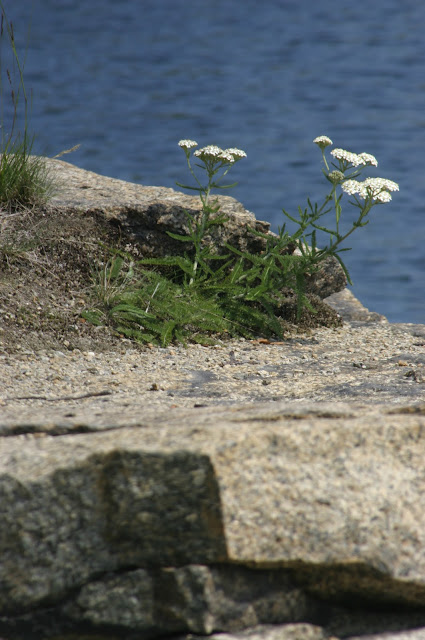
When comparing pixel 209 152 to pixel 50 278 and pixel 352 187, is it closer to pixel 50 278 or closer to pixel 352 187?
pixel 352 187

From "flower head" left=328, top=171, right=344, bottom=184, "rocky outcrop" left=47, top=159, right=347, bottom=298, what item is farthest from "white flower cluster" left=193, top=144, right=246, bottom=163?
"flower head" left=328, top=171, right=344, bottom=184

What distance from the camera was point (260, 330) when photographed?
4.26m

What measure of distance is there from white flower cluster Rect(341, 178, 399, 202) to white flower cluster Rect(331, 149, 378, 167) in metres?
0.13

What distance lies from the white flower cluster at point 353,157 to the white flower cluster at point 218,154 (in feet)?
1.87

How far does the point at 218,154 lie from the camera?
13.9ft

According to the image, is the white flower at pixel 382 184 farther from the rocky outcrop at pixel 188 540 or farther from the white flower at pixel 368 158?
the rocky outcrop at pixel 188 540

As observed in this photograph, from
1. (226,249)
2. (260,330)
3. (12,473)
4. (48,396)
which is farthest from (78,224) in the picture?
(12,473)

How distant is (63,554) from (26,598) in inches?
5.3

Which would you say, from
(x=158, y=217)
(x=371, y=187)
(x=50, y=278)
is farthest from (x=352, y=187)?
(x=50, y=278)

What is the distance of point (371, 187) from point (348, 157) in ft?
0.80

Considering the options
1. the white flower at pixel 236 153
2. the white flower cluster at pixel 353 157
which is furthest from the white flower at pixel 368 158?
the white flower at pixel 236 153

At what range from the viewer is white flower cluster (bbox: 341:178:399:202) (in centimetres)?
399

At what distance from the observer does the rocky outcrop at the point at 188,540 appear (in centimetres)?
163

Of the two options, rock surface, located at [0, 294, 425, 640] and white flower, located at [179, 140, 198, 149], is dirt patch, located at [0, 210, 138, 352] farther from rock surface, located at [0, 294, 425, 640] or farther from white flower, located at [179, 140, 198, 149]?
rock surface, located at [0, 294, 425, 640]
